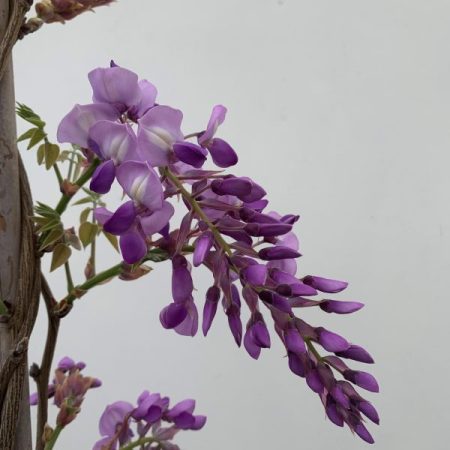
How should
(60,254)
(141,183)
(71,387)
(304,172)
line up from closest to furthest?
1. (141,183)
2. (60,254)
3. (71,387)
4. (304,172)

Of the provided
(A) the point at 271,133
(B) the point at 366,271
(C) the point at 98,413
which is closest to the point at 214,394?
(C) the point at 98,413

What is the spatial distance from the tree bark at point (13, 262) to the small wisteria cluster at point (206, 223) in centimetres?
6

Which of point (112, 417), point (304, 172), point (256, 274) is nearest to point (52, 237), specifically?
point (256, 274)

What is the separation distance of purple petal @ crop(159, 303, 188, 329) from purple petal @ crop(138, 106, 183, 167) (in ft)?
0.27

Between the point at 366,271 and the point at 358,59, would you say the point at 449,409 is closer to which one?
the point at 366,271

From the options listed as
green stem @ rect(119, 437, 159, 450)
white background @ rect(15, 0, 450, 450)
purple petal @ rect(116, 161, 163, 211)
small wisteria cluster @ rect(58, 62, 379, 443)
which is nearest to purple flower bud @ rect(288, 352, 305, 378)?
small wisteria cluster @ rect(58, 62, 379, 443)

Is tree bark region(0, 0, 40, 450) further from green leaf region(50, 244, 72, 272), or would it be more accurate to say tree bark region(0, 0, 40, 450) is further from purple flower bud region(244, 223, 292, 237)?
purple flower bud region(244, 223, 292, 237)

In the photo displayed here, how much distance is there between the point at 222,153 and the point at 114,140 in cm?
6

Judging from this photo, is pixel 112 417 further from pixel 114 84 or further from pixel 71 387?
pixel 114 84

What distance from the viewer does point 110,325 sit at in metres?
1.23

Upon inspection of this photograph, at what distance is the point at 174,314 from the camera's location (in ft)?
1.24

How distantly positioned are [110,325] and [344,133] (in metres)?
0.54

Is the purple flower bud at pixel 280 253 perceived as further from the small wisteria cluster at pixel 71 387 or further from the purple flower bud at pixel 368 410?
the small wisteria cluster at pixel 71 387

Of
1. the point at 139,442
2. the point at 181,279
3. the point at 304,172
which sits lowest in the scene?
the point at 139,442
